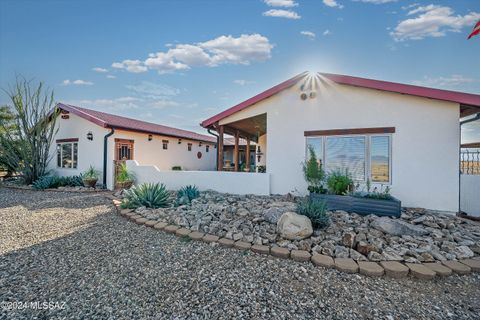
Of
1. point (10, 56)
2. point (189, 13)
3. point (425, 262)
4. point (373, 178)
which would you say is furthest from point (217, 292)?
point (10, 56)

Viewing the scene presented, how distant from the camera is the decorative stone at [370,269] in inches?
109

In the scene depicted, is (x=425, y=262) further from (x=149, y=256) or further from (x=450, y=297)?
(x=149, y=256)

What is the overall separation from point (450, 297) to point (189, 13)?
30.8 ft

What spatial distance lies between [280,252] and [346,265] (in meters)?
0.92

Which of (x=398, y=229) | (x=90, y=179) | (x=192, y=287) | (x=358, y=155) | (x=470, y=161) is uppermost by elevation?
(x=358, y=155)

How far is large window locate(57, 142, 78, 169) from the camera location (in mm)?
11453

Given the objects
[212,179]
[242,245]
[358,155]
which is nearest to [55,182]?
[212,179]

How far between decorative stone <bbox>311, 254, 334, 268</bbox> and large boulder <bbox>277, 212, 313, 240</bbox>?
54 centimetres

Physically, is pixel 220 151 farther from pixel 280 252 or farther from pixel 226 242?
pixel 280 252

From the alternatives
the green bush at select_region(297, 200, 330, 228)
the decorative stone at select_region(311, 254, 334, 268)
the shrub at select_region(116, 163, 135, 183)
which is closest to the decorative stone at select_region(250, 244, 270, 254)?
the decorative stone at select_region(311, 254, 334, 268)

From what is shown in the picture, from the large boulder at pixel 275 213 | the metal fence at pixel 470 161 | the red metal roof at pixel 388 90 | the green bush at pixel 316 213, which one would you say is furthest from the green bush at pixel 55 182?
the metal fence at pixel 470 161

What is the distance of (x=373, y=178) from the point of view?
6.16m

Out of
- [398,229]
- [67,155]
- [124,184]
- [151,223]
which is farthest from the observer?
[67,155]

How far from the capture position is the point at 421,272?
2771mm
